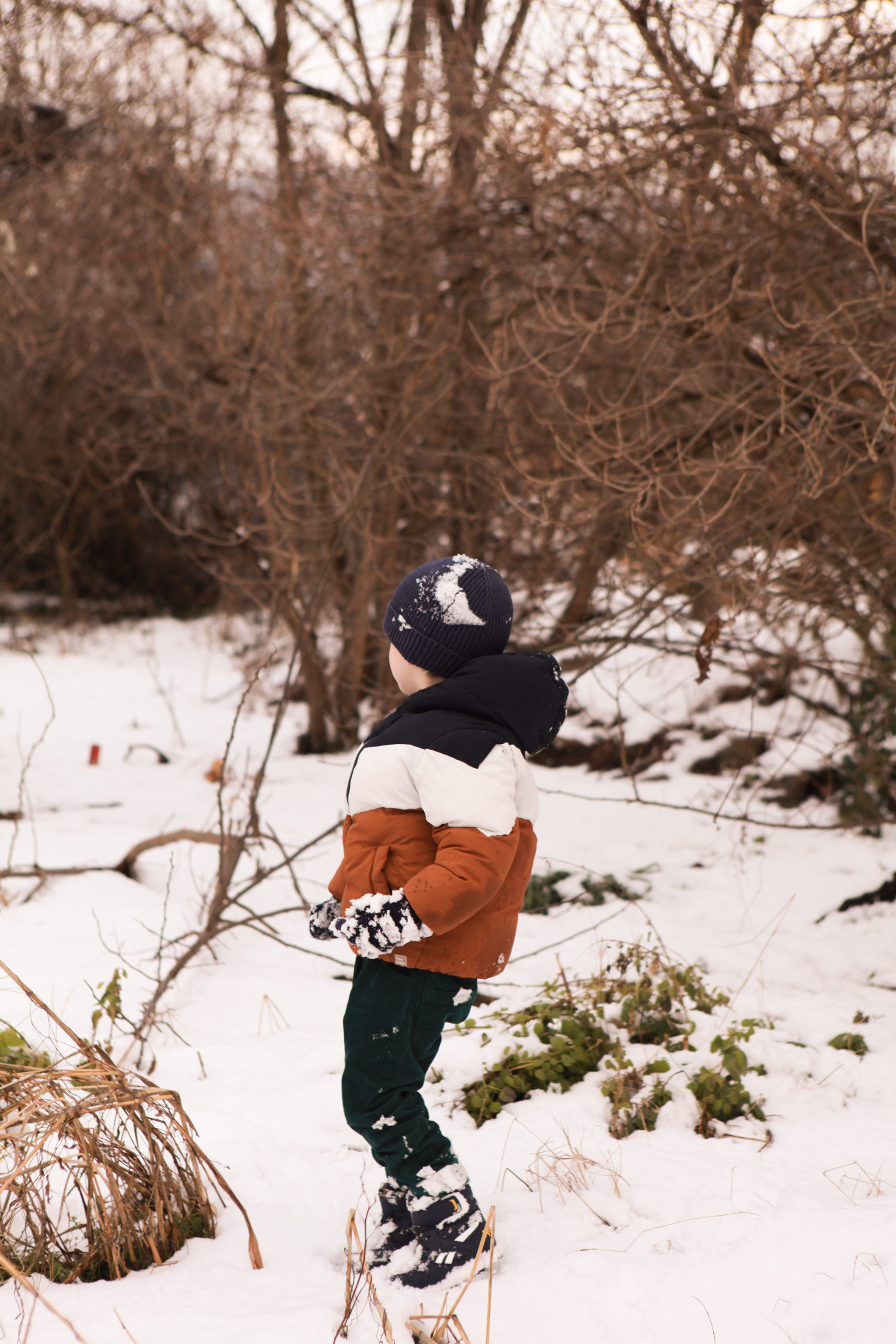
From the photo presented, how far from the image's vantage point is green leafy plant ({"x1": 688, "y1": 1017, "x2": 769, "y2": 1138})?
8.52ft

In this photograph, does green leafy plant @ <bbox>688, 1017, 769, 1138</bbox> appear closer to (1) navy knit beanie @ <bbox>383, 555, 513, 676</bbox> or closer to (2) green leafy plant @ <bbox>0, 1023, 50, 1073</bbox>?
(1) navy knit beanie @ <bbox>383, 555, 513, 676</bbox>

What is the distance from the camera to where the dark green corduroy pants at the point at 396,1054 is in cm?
184

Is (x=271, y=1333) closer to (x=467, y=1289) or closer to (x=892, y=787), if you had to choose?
(x=467, y=1289)

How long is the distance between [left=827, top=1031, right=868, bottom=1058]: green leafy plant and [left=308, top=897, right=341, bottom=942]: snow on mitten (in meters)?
1.88

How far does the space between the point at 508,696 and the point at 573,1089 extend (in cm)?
145

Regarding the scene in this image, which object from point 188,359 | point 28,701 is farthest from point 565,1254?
point 28,701

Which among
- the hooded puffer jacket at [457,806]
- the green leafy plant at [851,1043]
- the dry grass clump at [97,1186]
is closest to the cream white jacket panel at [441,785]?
the hooded puffer jacket at [457,806]

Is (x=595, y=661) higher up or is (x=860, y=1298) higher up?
(x=595, y=661)

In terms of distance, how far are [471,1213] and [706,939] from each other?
2.21 meters

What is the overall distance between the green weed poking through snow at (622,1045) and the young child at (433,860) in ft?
2.37

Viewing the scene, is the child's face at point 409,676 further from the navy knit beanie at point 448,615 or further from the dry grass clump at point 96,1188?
the dry grass clump at point 96,1188

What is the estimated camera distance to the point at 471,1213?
198 cm

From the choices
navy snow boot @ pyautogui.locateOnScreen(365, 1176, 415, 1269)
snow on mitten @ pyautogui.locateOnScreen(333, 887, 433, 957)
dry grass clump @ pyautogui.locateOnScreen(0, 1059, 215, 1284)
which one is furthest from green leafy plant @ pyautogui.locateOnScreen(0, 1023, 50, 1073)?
snow on mitten @ pyautogui.locateOnScreen(333, 887, 433, 957)

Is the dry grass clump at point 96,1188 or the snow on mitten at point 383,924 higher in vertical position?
the snow on mitten at point 383,924
